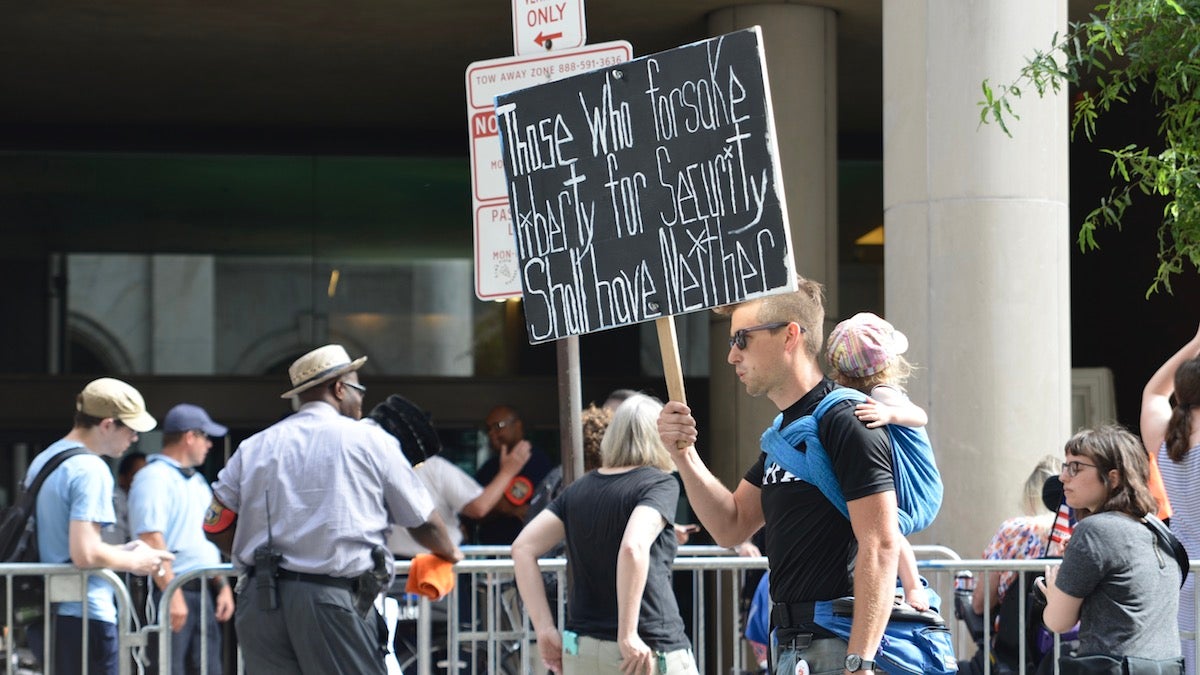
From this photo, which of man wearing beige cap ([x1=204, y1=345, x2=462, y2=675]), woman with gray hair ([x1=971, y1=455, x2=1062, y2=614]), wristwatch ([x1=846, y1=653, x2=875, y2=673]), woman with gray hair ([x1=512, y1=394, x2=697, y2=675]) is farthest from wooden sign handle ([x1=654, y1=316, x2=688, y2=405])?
woman with gray hair ([x1=971, y1=455, x2=1062, y2=614])

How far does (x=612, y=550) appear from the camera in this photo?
573 centimetres

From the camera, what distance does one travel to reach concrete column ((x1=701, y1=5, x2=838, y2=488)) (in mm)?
12625

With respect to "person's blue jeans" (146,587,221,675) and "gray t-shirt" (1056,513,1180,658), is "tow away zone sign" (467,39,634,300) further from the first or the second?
"person's blue jeans" (146,587,221,675)

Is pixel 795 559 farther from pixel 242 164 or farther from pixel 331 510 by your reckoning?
pixel 242 164

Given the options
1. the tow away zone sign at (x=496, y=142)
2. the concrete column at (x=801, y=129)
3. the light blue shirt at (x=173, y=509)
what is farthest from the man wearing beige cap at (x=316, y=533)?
the concrete column at (x=801, y=129)

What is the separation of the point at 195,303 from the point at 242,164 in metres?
1.59

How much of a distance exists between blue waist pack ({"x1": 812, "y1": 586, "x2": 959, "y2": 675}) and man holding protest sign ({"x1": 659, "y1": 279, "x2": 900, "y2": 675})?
0.11 feet

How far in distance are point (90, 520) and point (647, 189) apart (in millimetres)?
3378

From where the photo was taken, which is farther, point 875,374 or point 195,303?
point 195,303

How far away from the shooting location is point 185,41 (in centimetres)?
1343

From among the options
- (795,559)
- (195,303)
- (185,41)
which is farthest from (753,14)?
(795,559)

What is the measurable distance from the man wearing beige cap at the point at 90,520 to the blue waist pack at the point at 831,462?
367 cm

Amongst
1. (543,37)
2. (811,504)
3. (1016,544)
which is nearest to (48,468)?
(543,37)

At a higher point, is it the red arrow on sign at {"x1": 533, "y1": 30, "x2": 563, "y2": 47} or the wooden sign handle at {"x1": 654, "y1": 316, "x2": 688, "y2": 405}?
the red arrow on sign at {"x1": 533, "y1": 30, "x2": 563, "y2": 47}
